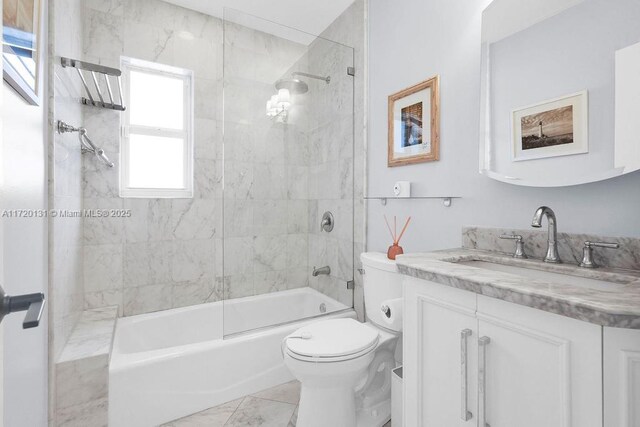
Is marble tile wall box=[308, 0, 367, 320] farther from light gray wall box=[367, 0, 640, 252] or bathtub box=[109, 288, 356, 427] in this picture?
bathtub box=[109, 288, 356, 427]

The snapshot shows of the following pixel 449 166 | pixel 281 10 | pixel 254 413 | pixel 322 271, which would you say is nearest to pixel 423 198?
pixel 449 166

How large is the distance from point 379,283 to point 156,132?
205 cm

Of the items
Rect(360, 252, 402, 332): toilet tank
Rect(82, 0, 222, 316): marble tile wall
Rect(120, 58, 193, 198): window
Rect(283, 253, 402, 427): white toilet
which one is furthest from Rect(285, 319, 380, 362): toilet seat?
Rect(120, 58, 193, 198): window

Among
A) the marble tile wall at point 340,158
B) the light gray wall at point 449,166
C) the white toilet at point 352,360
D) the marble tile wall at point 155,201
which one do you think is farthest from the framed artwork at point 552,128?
the marble tile wall at point 155,201

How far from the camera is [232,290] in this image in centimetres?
217

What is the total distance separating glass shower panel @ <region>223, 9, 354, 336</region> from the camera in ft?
6.97

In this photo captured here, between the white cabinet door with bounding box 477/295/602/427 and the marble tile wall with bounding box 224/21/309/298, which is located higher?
the marble tile wall with bounding box 224/21/309/298

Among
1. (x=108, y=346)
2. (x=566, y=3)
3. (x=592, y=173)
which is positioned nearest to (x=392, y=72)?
(x=566, y=3)

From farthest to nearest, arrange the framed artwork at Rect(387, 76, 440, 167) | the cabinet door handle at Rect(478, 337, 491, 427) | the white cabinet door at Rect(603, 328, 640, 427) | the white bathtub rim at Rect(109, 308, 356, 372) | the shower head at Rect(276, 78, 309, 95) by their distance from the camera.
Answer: the shower head at Rect(276, 78, 309, 95) → the framed artwork at Rect(387, 76, 440, 167) → the white bathtub rim at Rect(109, 308, 356, 372) → the cabinet door handle at Rect(478, 337, 491, 427) → the white cabinet door at Rect(603, 328, 640, 427)

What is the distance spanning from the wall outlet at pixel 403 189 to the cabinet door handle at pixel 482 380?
3.52ft

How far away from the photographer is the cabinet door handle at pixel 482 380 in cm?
88

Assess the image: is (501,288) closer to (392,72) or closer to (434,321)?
(434,321)

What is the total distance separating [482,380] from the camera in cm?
89

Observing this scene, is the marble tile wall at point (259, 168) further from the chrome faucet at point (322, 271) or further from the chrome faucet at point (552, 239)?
the chrome faucet at point (552, 239)
